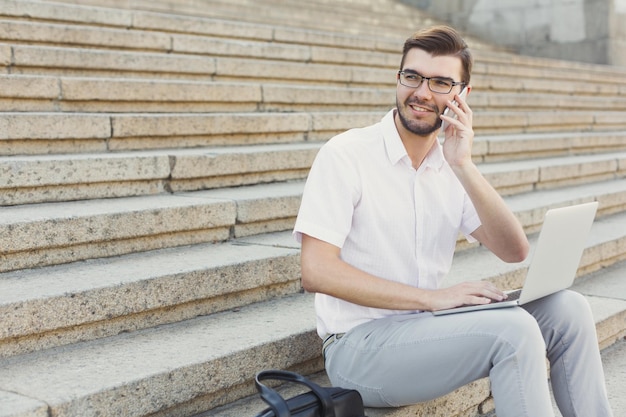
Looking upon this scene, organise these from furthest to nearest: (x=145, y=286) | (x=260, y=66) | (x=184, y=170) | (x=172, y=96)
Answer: (x=260, y=66)
(x=172, y=96)
(x=184, y=170)
(x=145, y=286)

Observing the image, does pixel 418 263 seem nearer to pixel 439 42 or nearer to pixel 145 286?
pixel 439 42

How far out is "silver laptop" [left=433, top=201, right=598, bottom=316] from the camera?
7.97 ft

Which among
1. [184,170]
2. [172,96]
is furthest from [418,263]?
[172,96]

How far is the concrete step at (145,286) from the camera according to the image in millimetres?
2584

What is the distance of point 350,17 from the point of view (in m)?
9.61

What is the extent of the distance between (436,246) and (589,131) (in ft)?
19.4

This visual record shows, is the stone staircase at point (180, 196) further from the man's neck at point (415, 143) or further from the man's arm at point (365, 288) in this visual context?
the man's neck at point (415, 143)

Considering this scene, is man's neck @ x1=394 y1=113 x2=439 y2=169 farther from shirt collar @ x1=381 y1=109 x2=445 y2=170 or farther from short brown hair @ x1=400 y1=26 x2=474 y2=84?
short brown hair @ x1=400 y1=26 x2=474 y2=84

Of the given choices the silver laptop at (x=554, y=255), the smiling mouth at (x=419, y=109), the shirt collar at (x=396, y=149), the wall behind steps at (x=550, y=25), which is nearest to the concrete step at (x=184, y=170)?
the shirt collar at (x=396, y=149)

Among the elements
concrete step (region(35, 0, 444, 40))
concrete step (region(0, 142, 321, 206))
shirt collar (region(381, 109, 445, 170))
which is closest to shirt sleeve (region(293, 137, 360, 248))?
shirt collar (region(381, 109, 445, 170))

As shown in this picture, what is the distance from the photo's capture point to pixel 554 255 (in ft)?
8.21

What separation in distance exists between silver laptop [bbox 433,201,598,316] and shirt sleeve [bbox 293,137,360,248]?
1.33ft

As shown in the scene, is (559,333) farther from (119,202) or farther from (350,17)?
(350,17)

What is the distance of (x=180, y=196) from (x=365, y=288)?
4.95 ft
